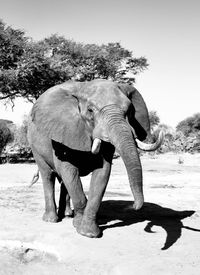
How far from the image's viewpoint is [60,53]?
1163 inches

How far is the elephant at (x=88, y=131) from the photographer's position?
5.53 metres

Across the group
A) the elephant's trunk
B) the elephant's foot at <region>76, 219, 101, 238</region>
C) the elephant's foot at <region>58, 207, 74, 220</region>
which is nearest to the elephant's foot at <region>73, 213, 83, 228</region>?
the elephant's foot at <region>76, 219, 101, 238</region>

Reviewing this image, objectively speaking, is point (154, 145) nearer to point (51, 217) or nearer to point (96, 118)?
point (96, 118)

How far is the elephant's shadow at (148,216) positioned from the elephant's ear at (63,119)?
1679 mm

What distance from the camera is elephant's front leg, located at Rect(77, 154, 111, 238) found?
6.18 metres

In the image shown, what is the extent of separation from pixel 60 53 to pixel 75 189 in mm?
24330

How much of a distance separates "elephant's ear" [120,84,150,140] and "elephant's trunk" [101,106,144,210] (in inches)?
37.3

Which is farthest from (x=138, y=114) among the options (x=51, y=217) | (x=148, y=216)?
(x=148, y=216)

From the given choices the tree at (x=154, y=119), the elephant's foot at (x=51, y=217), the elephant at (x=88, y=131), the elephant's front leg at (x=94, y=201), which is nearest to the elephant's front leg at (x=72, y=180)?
the elephant at (x=88, y=131)

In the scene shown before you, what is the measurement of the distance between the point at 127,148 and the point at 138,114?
5.15 ft

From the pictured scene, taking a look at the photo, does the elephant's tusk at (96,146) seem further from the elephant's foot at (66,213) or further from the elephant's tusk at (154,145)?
the elephant's foot at (66,213)

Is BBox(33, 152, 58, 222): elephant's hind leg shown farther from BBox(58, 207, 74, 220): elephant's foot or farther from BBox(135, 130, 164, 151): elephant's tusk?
BBox(135, 130, 164, 151): elephant's tusk

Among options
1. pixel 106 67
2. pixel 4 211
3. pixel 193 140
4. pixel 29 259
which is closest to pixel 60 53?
pixel 106 67

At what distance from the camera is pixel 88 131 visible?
587 centimetres
